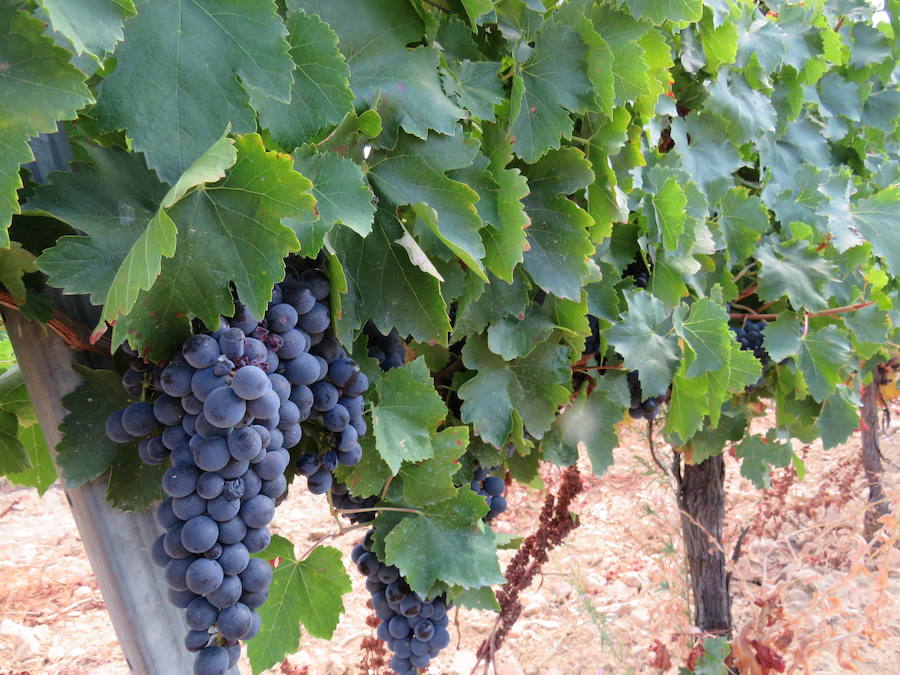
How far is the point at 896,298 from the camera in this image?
2.04 metres

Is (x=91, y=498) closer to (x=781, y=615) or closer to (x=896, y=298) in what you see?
(x=896, y=298)

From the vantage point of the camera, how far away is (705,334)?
4.09 ft

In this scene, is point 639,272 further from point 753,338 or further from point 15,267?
point 15,267

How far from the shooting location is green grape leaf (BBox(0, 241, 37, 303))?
65cm

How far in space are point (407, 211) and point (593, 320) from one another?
54cm

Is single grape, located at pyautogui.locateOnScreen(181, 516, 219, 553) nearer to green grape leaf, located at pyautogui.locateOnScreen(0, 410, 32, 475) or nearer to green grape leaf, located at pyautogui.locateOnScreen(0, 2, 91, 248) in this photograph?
green grape leaf, located at pyautogui.locateOnScreen(0, 2, 91, 248)

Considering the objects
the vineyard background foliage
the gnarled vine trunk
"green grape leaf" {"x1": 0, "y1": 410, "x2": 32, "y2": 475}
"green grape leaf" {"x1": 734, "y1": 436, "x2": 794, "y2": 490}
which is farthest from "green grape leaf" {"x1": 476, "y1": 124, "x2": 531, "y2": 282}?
the gnarled vine trunk

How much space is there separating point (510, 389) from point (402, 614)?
41 centimetres

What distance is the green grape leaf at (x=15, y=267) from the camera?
65 cm

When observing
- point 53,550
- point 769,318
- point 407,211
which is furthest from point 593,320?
point 53,550

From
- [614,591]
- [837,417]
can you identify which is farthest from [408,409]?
[614,591]

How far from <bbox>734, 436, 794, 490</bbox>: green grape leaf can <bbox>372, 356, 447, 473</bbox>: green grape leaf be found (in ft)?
4.58

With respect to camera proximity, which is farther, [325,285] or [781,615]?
[781,615]

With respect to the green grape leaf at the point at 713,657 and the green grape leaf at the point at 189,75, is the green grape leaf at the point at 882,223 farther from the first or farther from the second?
the green grape leaf at the point at 189,75
